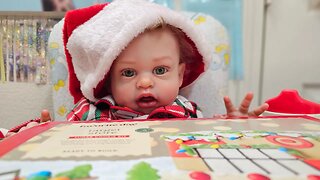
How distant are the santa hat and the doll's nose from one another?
A: 0.23 ft

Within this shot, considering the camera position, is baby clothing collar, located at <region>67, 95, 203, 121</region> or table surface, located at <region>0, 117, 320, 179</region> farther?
baby clothing collar, located at <region>67, 95, 203, 121</region>

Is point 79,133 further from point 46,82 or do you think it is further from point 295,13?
point 295,13

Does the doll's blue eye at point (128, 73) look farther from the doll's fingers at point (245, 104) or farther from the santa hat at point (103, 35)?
the doll's fingers at point (245, 104)

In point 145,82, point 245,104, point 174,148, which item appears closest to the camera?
point 174,148

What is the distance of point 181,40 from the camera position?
77 cm

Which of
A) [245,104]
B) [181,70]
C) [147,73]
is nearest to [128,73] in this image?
[147,73]

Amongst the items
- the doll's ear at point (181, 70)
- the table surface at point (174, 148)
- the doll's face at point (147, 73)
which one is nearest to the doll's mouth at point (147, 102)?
the doll's face at point (147, 73)

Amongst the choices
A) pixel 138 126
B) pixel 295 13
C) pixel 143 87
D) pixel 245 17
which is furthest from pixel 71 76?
pixel 295 13

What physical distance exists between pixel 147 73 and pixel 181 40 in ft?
0.49

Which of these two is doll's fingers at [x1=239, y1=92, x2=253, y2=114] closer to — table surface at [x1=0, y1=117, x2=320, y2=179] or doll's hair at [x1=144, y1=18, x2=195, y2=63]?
doll's hair at [x1=144, y1=18, x2=195, y2=63]

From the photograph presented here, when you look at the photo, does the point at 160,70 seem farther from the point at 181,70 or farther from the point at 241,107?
the point at 241,107

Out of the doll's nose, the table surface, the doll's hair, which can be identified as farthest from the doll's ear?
the table surface

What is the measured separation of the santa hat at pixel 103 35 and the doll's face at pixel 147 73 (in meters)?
0.02

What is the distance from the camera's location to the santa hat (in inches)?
25.7
